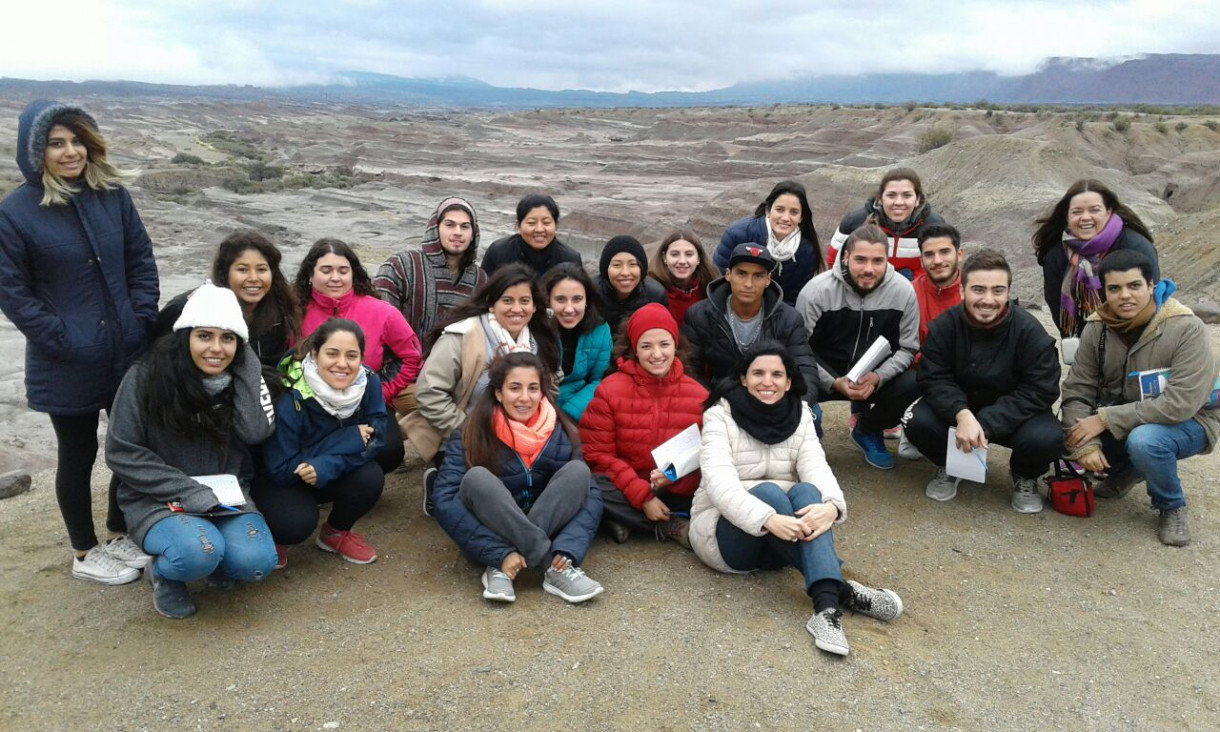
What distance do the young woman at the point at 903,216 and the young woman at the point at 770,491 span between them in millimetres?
2391

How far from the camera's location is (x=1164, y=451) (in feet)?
14.8

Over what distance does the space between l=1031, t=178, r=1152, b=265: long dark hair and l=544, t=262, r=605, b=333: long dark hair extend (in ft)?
9.46

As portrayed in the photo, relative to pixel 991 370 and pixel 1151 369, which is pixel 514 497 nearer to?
pixel 991 370

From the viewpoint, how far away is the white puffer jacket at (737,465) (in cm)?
399

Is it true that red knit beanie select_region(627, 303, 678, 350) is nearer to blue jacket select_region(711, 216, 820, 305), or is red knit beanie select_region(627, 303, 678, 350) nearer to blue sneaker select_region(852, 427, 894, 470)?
blue jacket select_region(711, 216, 820, 305)

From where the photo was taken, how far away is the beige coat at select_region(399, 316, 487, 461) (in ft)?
15.4

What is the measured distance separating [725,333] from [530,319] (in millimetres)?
1180

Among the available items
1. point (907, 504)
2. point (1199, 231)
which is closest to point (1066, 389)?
point (907, 504)

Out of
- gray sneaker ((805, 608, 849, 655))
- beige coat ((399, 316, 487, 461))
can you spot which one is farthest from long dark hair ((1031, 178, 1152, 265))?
beige coat ((399, 316, 487, 461))

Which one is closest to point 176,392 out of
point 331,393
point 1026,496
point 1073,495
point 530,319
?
point 331,393

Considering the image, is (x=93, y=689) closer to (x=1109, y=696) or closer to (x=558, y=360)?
(x=558, y=360)

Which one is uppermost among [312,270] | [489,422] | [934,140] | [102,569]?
[934,140]

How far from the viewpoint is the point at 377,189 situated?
100 ft

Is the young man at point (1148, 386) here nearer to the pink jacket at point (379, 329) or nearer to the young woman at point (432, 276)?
the young woman at point (432, 276)
